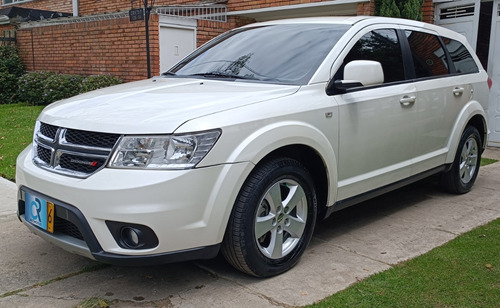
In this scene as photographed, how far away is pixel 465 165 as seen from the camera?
218 inches

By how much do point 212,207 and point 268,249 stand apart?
25.4 inches

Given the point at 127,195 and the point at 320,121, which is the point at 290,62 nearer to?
the point at 320,121

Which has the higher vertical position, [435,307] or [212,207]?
[212,207]

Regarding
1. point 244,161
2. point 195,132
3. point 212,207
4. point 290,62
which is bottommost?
point 212,207

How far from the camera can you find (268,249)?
3363 millimetres

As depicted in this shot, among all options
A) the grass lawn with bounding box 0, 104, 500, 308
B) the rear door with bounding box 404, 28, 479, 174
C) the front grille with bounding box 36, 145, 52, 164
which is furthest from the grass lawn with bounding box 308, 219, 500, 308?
the front grille with bounding box 36, 145, 52, 164

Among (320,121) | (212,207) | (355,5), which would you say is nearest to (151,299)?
(212,207)

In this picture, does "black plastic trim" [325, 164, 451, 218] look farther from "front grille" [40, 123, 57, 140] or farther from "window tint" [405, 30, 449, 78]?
"front grille" [40, 123, 57, 140]

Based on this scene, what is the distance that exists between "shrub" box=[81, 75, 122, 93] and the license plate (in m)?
7.84

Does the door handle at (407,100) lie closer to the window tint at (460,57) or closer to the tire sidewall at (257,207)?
the window tint at (460,57)

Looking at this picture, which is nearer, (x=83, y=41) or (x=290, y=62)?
(x=290, y=62)

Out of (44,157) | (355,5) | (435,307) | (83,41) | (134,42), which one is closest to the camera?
(435,307)

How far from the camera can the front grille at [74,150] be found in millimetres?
2934

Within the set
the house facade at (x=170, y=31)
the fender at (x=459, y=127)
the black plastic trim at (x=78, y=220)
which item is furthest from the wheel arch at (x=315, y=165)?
the house facade at (x=170, y=31)
